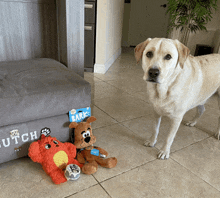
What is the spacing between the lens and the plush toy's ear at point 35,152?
114cm

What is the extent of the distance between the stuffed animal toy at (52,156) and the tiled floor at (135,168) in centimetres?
6

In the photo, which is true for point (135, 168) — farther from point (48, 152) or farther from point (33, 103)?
point (33, 103)

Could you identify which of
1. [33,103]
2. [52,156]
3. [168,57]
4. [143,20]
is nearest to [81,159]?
[52,156]

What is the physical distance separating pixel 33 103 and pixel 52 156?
332 mm

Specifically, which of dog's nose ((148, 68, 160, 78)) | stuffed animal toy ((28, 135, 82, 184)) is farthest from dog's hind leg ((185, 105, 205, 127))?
stuffed animal toy ((28, 135, 82, 184))

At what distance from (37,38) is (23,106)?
926 mm

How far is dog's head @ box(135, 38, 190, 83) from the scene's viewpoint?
1128 millimetres

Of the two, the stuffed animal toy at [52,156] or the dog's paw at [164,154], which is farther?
the dog's paw at [164,154]

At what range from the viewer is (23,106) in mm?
1095

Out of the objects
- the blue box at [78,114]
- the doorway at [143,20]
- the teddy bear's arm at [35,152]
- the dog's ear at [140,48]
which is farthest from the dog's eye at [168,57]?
the doorway at [143,20]

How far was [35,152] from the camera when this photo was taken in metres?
1.14

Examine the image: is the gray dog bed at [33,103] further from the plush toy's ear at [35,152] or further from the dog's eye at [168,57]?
the dog's eye at [168,57]

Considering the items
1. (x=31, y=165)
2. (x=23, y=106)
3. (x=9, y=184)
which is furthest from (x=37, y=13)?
(x=9, y=184)

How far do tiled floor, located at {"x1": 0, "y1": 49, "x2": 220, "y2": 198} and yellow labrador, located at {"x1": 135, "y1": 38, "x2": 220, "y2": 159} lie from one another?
15 cm
